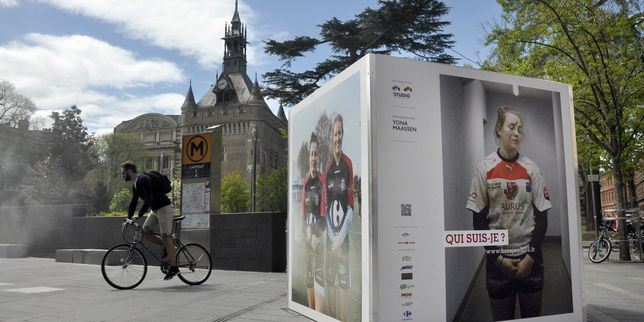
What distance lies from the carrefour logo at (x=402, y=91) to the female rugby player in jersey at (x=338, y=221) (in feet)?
1.90

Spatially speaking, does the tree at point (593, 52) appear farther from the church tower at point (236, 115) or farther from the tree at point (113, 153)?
the church tower at point (236, 115)

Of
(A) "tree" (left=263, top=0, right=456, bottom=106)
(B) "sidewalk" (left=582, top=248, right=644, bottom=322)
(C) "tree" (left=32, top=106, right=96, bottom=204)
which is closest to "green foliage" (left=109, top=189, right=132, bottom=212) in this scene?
(C) "tree" (left=32, top=106, right=96, bottom=204)

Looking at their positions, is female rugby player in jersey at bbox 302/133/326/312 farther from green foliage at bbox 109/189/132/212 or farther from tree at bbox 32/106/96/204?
tree at bbox 32/106/96/204

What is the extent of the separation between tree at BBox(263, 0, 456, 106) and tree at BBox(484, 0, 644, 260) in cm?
616

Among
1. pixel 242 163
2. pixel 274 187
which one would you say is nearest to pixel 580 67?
pixel 274 187

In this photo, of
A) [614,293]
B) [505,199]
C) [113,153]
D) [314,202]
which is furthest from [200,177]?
[113,153]

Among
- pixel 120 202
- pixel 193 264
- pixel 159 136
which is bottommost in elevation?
pixel 193 264

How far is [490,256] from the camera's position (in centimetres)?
430

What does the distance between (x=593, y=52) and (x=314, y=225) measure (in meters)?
13.0

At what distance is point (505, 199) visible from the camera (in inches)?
174

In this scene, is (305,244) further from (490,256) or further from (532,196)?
(532,196)

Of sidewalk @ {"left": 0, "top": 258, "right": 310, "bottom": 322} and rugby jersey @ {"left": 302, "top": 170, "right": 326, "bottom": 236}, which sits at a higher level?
rugby jersey @ {"left": 302, "top": 170, "right": 326, "bottom": 236}

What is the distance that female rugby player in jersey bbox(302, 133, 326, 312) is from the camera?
15.6ft

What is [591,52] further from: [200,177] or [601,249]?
[200,177]
